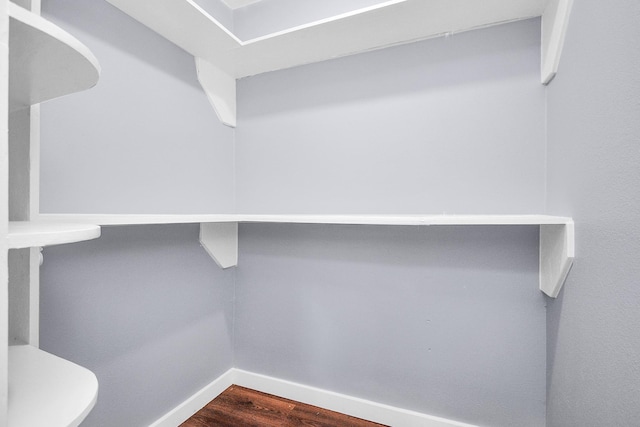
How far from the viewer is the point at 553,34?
0.96m

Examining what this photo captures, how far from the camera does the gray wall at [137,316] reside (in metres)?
0.91

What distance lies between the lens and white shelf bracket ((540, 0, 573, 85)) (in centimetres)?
89

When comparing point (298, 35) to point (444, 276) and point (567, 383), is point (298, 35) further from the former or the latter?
point (567, 383)

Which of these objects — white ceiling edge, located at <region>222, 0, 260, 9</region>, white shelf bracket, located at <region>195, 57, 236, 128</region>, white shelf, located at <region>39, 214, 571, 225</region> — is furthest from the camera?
white ceiling edge, located at <region>222, 0, 260, 9</region>

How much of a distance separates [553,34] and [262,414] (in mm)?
1887

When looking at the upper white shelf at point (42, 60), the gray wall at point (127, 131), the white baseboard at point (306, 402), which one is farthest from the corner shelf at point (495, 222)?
the white baseboard at point (306, 402)

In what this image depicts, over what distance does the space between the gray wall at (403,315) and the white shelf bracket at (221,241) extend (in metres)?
0.05

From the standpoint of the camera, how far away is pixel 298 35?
3.90ft

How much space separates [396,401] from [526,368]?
1.78 ft

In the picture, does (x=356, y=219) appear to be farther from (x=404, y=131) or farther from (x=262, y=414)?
(x=262, y=414)

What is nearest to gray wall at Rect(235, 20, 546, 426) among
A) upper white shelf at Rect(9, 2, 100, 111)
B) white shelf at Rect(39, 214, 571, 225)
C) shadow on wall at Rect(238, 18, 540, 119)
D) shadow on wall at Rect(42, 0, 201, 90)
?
shadow on wall at Rect(238, 18, 540, 119)

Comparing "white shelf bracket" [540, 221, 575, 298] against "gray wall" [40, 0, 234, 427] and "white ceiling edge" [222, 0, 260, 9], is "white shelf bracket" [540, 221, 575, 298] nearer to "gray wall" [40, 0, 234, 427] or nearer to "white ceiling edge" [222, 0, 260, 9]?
"gray wall" [40, 0, 234, 427]

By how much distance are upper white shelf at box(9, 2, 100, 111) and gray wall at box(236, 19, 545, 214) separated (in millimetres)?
944

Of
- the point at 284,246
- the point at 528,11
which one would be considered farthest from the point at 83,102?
the point at 528,11
